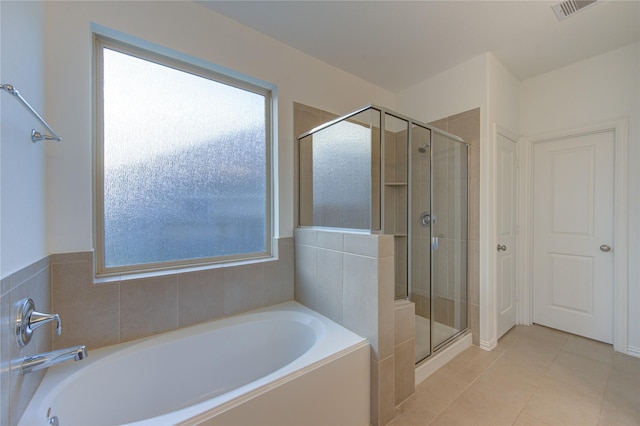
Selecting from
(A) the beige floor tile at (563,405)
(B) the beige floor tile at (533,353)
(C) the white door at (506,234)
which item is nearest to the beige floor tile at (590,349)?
(B) the beige floor tile at (533,353)

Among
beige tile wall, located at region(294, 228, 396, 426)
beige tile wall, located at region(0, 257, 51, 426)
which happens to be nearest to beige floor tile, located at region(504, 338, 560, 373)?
beige tile wall, located at region(294, 228, 396, 426)

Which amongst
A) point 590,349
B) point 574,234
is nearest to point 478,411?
point 590,349

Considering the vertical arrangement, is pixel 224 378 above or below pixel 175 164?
below

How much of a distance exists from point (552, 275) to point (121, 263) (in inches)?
148

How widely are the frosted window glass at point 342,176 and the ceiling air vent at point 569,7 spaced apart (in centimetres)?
157

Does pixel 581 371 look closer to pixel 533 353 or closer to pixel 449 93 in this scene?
pixel 533 353

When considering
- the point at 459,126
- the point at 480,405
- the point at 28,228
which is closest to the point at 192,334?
the point at 28,228

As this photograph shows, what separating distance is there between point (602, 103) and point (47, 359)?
411cm

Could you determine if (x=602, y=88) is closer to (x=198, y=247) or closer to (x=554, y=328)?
(x=554, y=328)

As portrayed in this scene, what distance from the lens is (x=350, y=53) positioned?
2.24 metres

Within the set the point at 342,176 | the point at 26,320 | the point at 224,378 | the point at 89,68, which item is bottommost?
the point at 224,378

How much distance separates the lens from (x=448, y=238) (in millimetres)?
2328

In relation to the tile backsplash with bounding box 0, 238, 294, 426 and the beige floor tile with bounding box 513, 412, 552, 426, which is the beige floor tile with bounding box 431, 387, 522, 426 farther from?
the tile backsplash with bounding box 0, 238, 294, 426

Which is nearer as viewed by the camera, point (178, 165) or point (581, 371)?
point (178, 165)
